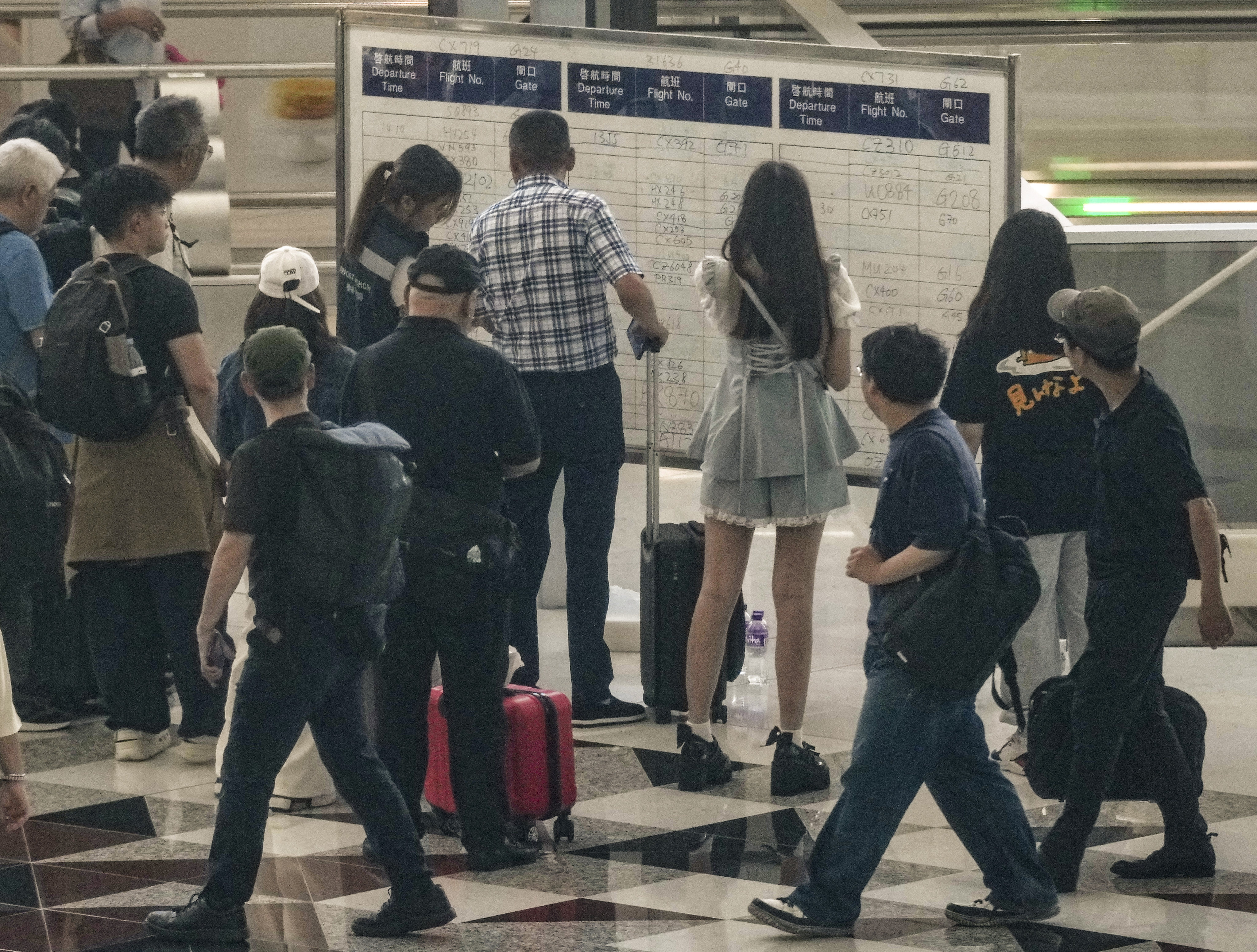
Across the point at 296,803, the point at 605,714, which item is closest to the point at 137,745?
the point at 296,803

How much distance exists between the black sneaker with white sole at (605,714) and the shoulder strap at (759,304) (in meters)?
1.41

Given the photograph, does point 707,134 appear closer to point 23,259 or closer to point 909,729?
point 23,259

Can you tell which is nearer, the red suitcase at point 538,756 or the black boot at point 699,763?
the red suitcase at point 538,756

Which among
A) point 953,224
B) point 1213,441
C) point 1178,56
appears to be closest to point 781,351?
point 953,224

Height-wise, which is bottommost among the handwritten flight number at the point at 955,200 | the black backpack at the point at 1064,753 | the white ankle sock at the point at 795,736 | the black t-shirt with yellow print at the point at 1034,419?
the white ankle sock at the point at 795,736

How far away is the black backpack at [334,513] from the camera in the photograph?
3.95 m

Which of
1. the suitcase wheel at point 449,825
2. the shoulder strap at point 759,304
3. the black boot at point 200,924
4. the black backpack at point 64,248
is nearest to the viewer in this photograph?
the black boot at point 200,924

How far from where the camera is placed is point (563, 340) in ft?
18.4

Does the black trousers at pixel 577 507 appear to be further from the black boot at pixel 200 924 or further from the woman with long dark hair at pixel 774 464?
the black boot at pixel 200 924

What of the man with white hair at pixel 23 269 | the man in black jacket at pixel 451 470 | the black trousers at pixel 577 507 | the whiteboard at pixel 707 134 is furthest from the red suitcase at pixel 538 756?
the whiteboard at pixel 707 134

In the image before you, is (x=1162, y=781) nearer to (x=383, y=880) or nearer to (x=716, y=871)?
(x=716, y=871)

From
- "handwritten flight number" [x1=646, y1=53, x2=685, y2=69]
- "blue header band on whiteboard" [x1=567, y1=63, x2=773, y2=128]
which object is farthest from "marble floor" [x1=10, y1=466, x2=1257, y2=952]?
"handwritten flight number" [x1=646, y1=53, x2=685, y2=69]

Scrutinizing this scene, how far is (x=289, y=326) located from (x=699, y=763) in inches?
63.5

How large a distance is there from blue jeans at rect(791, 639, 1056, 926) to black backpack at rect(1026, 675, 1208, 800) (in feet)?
1.18
